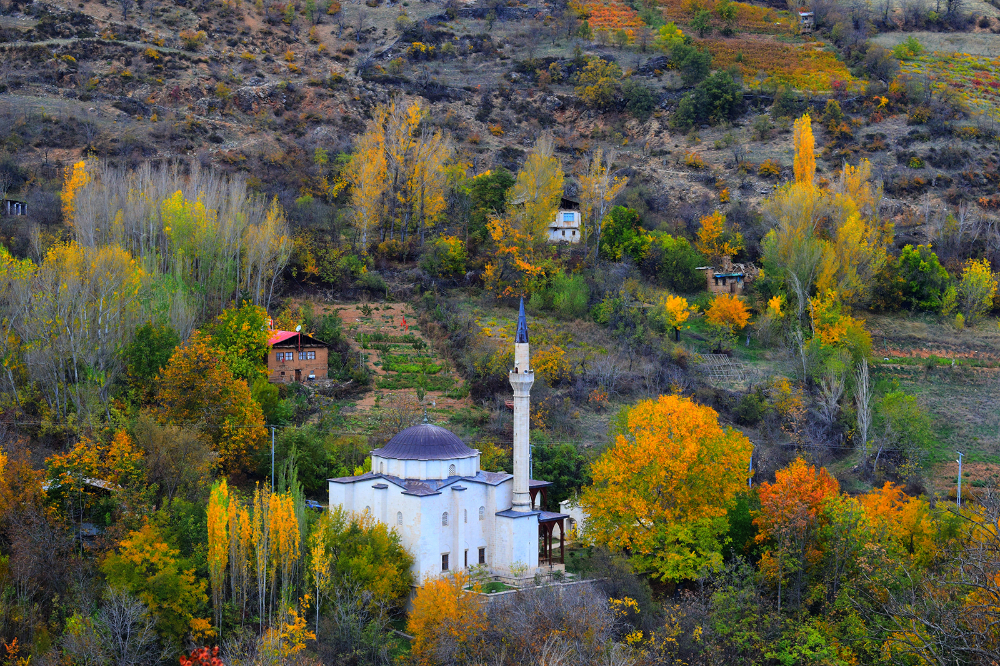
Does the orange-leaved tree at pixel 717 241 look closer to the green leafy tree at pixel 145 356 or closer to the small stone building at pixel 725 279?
the small stone building at pixel 725 279

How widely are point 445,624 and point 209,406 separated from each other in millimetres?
13716

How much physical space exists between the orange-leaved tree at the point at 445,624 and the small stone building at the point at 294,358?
17208 millimetres

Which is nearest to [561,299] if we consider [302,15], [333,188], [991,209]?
[333,188]

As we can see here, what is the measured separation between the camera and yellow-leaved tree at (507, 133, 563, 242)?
56.3m

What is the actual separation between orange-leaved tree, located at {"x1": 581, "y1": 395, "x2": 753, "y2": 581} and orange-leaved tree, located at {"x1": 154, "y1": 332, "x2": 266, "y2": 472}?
11939mm

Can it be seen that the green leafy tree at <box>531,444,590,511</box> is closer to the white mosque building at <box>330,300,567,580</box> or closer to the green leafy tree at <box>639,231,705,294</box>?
the white mosque building at <box>330,300,567,580</box>

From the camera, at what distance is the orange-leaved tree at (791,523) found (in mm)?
32312

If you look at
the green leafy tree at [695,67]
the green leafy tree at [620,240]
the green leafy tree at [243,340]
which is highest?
the green leafy tree at [695,67]

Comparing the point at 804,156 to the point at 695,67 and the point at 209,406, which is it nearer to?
the point at 695,67

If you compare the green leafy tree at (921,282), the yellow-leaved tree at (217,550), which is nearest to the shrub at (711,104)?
the green leafy tree at (921,282)

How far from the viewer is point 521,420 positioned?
35.4 metres

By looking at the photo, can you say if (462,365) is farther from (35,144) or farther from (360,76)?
(360,76)

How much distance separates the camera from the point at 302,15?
94.7m

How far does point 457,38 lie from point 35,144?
4119 centimetres
